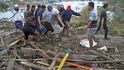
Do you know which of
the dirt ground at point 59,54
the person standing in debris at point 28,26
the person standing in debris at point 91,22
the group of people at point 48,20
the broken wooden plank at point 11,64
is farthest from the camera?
the person standing in debris at point 28,26

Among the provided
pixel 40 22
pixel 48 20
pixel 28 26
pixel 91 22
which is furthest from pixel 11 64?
pixel 48 20

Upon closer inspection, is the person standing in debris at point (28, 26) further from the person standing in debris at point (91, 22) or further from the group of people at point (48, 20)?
the person standing in debris at point (91, 22)

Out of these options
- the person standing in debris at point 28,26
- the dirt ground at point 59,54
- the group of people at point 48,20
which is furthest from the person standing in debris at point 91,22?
the person standing in debris at point 28,26

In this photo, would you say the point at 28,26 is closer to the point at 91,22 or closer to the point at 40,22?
the point at 40,22

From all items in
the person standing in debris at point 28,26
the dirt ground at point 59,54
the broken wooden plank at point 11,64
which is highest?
the person standing in debris at point 28,26

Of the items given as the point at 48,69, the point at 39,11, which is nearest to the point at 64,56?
the point at 48,69

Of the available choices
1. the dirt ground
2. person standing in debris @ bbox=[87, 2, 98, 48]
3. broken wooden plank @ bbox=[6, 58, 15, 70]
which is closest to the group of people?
person standing in debris @ bbox=[87, 2, 98, 48]

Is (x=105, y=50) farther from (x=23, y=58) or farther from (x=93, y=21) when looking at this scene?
(x=23, y=58)

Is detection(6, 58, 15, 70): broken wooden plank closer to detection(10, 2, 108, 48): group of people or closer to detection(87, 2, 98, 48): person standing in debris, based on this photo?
detection(10, 2, 108, 48): group of people

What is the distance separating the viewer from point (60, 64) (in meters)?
9.22

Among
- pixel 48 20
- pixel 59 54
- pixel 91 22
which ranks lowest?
pixel 59 54

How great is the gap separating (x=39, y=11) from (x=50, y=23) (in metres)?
0.94

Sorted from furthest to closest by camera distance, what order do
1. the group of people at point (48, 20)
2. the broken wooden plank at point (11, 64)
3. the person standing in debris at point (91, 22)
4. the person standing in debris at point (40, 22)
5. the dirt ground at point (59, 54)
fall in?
the person standing in debris at point (40, 22), the group of people at point (48, 20), the person standing in debris at point (91, 22), the dirt ground at point (59, 54), the broken wooden plank at point (11, 64)

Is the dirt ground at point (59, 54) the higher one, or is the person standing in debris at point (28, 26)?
the person standing in debris at point (28, 26)
